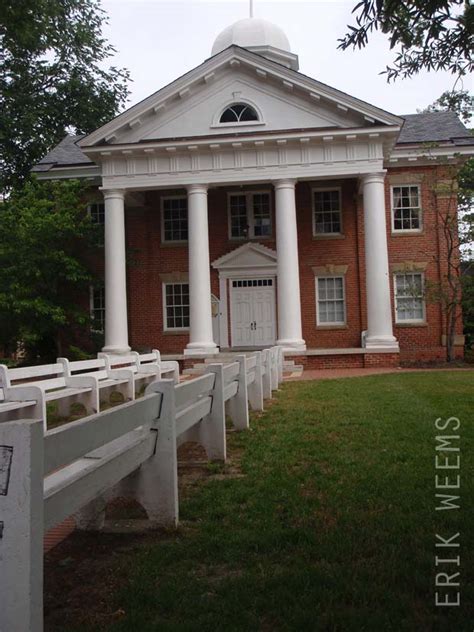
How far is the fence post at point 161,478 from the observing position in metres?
4.29

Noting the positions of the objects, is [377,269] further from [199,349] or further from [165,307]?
[165,307]

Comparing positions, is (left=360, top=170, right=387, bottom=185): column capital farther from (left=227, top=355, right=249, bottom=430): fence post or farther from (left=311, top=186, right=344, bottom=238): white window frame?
(left=227, top=355, right=249, bottom=430): fence post

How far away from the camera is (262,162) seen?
2069cm

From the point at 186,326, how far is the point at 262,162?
6.73m

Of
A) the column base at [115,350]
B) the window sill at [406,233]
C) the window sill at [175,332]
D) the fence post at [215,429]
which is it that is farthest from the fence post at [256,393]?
the window sill at [406,233]

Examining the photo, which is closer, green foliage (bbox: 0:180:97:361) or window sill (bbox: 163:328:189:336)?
green foliage (bbox: 0:180:97:361)

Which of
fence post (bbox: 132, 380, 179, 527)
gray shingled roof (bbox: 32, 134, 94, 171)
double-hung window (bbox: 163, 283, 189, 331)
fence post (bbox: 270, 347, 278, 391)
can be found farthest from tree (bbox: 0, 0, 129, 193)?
fence post (bbox: 132, 380, 179, 527)

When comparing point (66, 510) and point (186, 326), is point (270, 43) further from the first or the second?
point (66, 510)

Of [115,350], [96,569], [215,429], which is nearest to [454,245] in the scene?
[115,350]

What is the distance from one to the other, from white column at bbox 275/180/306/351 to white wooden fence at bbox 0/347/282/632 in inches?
542

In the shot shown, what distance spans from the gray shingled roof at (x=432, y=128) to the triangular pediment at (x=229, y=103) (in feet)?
12.1

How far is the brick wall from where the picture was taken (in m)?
22.7

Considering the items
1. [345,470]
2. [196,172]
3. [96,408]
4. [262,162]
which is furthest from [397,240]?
[345,470]

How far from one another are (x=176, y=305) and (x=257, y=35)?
14.0 m
